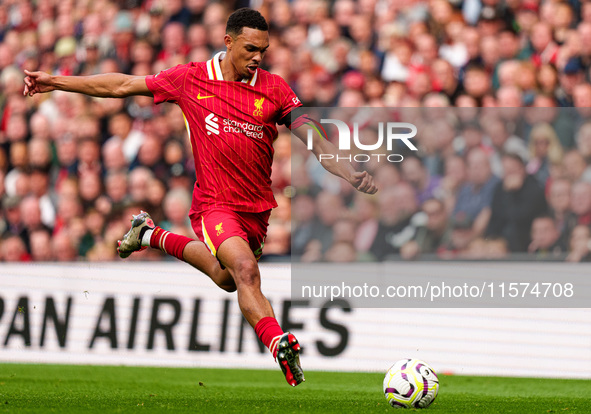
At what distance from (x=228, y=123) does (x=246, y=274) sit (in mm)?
1174

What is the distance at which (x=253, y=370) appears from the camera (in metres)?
9.93

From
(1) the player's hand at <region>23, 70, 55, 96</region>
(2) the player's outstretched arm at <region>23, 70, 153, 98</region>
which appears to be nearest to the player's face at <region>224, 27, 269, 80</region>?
(2) the player's outstretched arm at <region>23, 70, 153, 98</region>

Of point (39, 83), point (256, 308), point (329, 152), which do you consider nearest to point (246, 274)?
point (256, 308)

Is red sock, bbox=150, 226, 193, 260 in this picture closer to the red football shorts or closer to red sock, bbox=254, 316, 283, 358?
the red football shorts

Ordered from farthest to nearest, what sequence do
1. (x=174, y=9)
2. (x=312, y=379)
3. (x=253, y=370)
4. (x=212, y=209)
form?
(x=174, y=9), (x=253, y=370), (x=312, y=379), (x=212, y=209)

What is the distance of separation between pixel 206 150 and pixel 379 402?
2250mm

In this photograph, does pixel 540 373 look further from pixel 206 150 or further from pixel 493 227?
pixel 206 150

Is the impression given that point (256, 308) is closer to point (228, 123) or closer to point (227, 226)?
point (227, 226)

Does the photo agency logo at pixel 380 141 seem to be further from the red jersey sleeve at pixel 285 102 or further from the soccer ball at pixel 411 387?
the soccer ball at pixel 411 387

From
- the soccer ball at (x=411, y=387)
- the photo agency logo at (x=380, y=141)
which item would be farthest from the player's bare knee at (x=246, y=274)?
the photo agency logo at (x=380, y=141)

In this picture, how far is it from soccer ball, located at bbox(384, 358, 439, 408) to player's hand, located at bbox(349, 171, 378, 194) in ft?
4.13

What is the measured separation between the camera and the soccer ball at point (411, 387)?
245 inches

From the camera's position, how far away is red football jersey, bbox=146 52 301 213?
A: 659 centimetres

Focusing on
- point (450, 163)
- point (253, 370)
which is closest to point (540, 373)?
point (450, 163)
